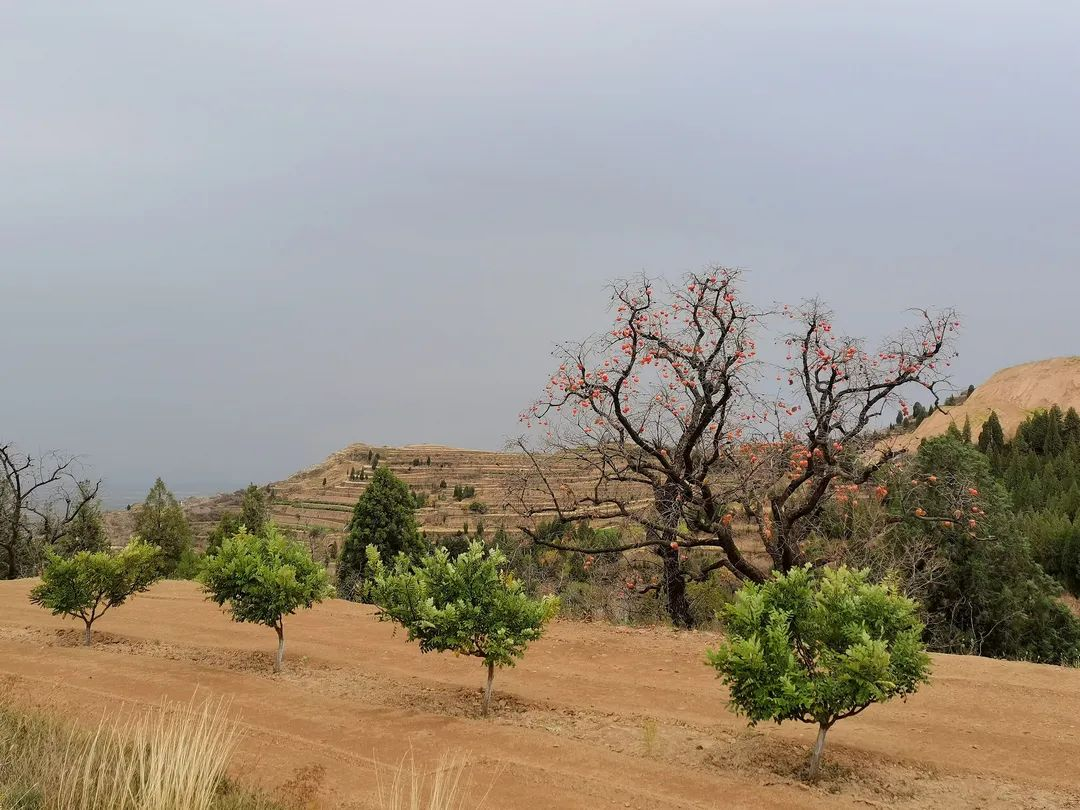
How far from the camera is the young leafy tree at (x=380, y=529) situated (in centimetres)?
3206

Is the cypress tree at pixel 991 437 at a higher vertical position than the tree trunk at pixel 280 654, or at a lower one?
higher

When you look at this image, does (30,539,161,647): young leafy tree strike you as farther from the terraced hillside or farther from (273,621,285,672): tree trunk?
the terraced hillside

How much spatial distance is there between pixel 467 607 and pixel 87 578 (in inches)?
334

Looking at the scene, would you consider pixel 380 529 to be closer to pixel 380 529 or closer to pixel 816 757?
pixel 380 529

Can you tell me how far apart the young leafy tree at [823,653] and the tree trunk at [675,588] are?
25.0 feet

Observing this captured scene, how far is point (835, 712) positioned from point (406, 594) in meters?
5.04

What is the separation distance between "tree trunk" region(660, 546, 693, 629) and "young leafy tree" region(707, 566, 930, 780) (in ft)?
25.0

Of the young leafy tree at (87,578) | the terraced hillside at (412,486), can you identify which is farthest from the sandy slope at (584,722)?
the terraced hillside at (412,486)

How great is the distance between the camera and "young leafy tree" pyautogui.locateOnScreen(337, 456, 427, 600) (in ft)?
105

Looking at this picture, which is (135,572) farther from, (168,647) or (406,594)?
(406,594)

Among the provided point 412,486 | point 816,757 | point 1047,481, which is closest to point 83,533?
point 816,757

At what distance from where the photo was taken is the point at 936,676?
10.6 m

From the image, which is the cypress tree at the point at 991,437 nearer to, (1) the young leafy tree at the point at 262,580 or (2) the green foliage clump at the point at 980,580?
(2) the green foliage clump at the point at 980,580

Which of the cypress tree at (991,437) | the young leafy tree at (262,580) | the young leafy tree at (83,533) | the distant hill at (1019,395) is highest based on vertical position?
the distant hill at (1019,395)
